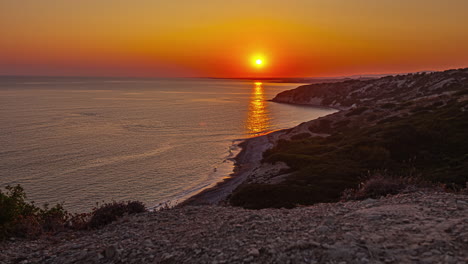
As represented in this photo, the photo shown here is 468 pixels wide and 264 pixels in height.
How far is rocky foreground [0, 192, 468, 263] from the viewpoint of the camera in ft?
28.8

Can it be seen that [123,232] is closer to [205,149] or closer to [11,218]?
[11,218]

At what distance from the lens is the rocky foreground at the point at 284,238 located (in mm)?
8789

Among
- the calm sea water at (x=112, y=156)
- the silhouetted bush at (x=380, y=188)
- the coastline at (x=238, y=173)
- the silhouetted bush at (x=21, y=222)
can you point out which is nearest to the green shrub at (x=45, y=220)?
the silhouetted bush at (x=21, y=222)

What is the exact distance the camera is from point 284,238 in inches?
423

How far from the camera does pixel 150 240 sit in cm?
1231

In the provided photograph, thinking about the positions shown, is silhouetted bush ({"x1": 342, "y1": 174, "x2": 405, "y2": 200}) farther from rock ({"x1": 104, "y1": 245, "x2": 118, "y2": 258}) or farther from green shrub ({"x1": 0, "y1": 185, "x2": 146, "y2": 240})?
rock ({"x1": 104, "y1": 245, "x2": 118, "y2": 258})

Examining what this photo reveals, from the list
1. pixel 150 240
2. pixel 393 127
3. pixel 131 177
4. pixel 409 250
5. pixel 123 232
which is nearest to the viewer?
pixel 409 250

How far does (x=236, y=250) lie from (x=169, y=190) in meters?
29.2

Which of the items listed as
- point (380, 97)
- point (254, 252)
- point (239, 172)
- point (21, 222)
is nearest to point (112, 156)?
point (239, 172)

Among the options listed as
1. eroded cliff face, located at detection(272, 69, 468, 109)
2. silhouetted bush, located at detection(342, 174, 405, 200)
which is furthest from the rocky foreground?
eroded cliff face, located at detection(272, 69, 468, 109)

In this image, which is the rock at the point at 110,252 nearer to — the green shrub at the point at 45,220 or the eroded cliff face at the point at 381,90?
the green shrub at the point at 45,220

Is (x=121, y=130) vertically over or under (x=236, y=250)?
under

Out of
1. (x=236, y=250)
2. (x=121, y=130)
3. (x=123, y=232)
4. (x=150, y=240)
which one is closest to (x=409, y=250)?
(x=236, y=250)

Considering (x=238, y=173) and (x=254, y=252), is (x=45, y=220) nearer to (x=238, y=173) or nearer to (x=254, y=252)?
(x=254, y=252)
